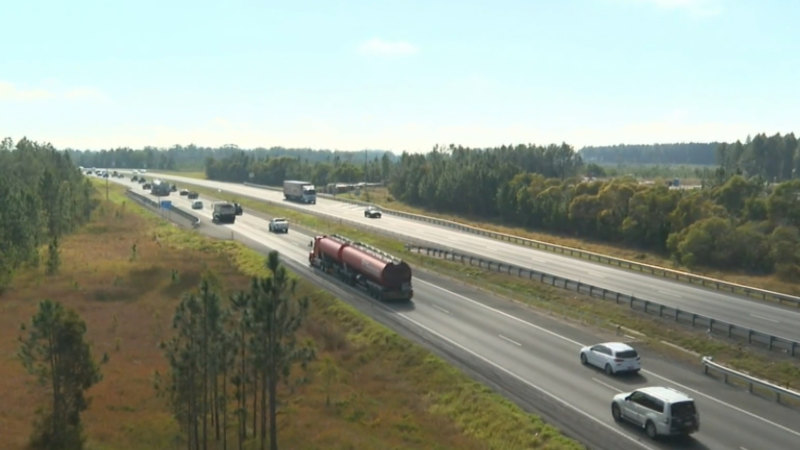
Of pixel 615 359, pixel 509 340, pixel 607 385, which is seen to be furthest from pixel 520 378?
pixel 509 340

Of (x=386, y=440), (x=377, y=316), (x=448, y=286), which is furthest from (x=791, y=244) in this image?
(x=386, y=440)

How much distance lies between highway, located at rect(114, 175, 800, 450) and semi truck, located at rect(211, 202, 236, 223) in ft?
166

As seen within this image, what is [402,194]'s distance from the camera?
504ft

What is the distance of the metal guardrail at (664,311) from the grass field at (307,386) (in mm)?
17053

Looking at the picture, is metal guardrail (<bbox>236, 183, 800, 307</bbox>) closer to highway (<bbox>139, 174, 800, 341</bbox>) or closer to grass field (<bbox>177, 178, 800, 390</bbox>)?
highway (<bbox>139, 174, 800, 341</bbox>)

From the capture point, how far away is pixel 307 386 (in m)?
35.2

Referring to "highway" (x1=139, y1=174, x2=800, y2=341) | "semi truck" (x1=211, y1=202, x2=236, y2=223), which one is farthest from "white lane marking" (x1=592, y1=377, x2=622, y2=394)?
"semi truck" (x1=211, y1=202, x2=236, y2=223)

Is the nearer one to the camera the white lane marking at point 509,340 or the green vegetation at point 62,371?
the green vegetation at point 62,371

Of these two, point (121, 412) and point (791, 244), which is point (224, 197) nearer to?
point (791, 244)

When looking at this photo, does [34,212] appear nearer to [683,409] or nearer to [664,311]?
[664,311]

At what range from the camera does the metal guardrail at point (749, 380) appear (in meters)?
30.4

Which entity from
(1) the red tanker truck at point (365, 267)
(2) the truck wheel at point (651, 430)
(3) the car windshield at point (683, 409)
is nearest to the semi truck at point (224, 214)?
(1) the red tanker truck at point (365, 267)

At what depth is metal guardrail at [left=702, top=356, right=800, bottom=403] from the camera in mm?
30350

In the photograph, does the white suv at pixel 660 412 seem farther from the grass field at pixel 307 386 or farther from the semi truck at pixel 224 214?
the semi truck at pixel 224 214
